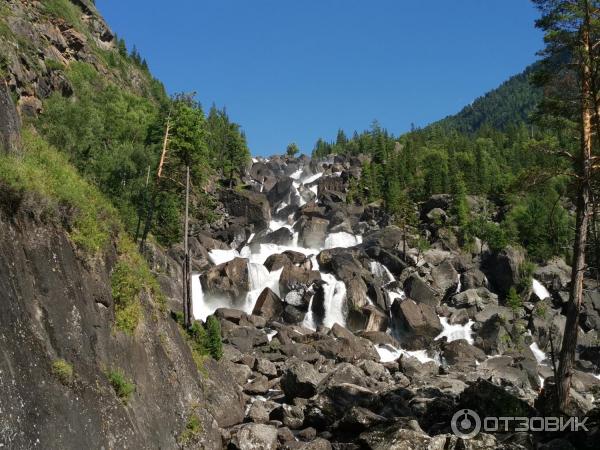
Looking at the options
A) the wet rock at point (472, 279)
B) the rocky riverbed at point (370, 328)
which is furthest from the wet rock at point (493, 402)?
the wet rock at point (472, 279)

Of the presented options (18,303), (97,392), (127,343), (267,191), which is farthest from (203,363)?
(267,191)

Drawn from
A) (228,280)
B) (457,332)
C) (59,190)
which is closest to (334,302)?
(228,280)

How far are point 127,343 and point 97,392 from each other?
341cm

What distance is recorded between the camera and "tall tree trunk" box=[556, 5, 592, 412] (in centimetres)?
1633

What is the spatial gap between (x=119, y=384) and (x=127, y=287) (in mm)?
3961

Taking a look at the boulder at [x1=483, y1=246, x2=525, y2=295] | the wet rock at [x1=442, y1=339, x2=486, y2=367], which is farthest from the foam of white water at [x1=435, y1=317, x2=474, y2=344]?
the boulder at [x1=483, y1=246, x2=525, y2=295]

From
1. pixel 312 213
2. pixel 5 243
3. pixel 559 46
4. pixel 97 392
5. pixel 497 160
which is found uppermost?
pixel 497 160

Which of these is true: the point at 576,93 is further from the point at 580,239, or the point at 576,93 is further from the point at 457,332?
the point at 457,332

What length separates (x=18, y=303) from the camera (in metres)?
12.1

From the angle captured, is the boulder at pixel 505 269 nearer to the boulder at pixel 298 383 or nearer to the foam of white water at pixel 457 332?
the foam of white water at pixel 457 332

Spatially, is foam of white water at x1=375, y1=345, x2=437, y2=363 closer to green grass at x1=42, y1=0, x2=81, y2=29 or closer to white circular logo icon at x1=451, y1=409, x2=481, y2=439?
white circular logo icon at x1=451, y1=409, x2=481, y2=439

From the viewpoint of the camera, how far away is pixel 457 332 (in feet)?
167

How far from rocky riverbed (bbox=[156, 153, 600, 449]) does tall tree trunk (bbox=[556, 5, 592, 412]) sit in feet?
5.40

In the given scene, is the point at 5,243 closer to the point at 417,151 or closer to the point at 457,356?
the point at 457,356
